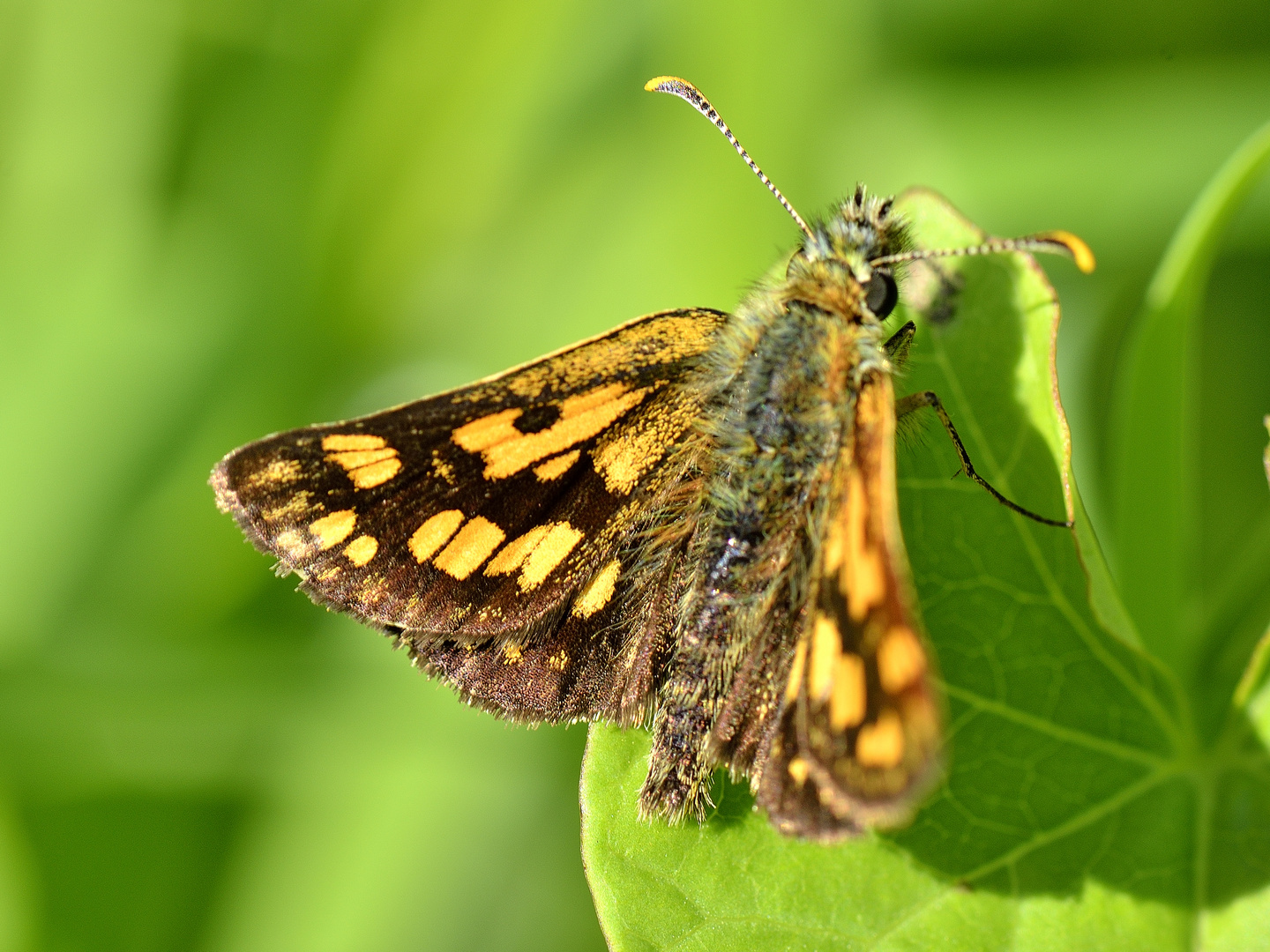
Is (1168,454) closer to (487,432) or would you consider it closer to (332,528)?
(487,432)

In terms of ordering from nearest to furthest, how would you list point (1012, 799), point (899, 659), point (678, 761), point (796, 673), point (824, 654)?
point (899, 659) < point (824, 654) < point (796, 673) < point (678, 761) < point (1012, 799)

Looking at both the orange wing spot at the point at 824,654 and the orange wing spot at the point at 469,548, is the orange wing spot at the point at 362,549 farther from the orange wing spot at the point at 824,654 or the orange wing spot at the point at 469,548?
the orange wing spot at the point at 824,654

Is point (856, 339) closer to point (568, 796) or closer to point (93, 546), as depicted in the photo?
point (568, 796)

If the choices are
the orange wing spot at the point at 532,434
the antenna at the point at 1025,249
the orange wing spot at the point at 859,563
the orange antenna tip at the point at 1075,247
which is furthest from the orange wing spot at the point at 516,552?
the orange antenna tip at the point at 1075,247

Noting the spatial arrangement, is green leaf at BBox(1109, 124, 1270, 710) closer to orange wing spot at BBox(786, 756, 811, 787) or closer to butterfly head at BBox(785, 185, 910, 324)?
butterfly head at BBox(785, 185, 910, 324)

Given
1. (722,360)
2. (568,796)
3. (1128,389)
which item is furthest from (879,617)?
(568,796)

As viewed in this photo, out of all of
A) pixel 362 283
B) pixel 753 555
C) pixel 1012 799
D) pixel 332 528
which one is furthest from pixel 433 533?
pixel 362 283
